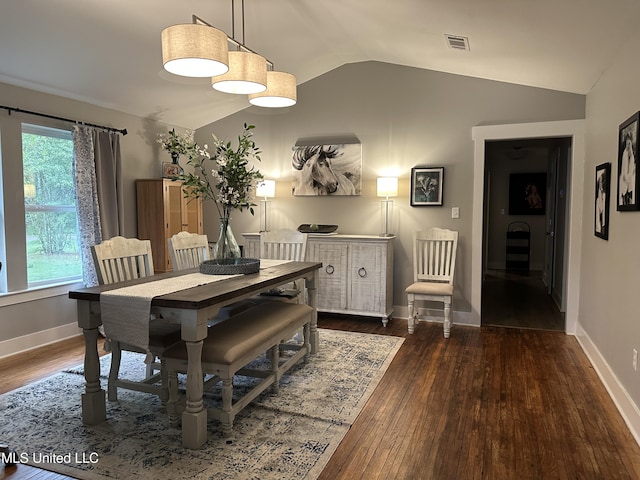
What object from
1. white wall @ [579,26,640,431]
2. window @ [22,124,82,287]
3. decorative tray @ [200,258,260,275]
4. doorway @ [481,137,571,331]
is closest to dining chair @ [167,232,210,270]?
decorative tray @ [200,258,260,275]

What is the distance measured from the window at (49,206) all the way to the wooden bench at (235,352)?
234 cm

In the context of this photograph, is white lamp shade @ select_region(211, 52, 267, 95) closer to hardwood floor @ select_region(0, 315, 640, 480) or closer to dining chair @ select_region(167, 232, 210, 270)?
dining chair @ select_region(167, 232, 210, 270)

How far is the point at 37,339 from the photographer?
13.1ft

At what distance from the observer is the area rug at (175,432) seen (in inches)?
84.6

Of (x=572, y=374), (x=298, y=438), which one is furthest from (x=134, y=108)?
(x=572, y=374)

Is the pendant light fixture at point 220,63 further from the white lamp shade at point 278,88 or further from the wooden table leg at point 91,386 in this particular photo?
the wooden table leg at point 91,386

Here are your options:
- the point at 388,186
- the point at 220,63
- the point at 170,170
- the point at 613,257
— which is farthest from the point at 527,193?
the point at 220,63

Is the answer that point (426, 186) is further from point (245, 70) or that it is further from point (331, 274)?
point (245, 70)

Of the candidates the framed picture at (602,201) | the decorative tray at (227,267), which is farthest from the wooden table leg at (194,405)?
the framed picture at (602,201)

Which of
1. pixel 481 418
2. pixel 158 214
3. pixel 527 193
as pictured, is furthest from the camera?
pixel 527 193

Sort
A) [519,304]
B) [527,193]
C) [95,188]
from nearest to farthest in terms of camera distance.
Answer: [95,188] < [519,304] < [527,193]

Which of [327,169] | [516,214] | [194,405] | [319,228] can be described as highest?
[327,169]

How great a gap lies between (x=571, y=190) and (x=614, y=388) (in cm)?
219

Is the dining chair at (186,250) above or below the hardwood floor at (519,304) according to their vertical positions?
above
